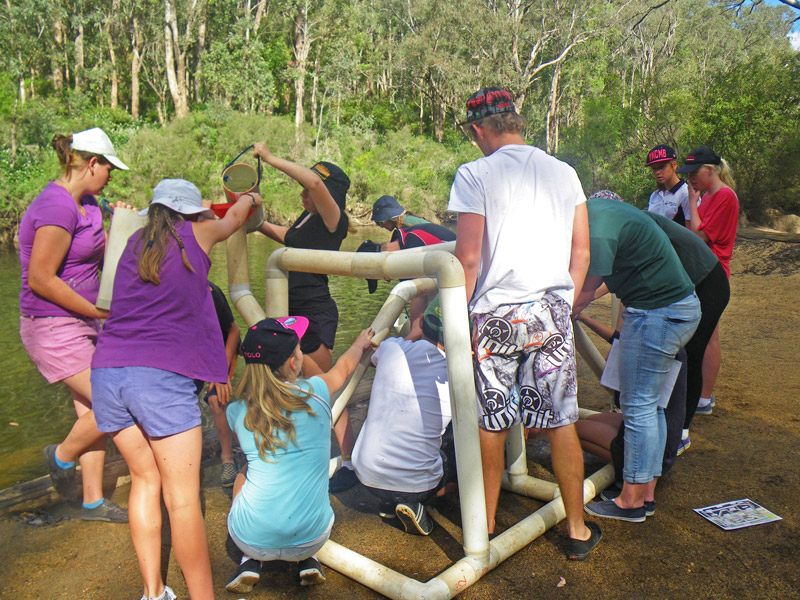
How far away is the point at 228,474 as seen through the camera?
3.93m

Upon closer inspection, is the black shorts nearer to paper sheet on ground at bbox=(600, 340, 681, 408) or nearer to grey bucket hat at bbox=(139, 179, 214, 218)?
grey bucket hat at bbox=(139, 179, 214, 218)

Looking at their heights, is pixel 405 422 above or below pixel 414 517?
above

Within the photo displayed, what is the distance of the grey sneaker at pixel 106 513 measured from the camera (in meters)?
3.40

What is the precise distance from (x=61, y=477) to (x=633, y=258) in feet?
11.1

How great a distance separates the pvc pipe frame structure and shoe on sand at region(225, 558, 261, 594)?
12.9 inches

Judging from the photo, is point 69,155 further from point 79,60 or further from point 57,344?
point 79,60

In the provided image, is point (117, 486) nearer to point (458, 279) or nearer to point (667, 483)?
point (458, 279)

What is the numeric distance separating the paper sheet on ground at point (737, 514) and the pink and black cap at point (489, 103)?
2.26m

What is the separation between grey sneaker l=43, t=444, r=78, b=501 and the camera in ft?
11.8

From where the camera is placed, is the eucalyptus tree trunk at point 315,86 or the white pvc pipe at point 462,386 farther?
the eucalyptus tree trunk at point 315,86

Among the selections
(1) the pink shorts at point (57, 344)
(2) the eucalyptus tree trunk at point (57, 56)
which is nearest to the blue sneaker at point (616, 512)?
(1) the pink shorts at point (57, 344)

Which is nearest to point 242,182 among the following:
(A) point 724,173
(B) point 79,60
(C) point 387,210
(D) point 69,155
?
(D) point 69,155

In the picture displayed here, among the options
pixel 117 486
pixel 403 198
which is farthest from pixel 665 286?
pixel 403 198

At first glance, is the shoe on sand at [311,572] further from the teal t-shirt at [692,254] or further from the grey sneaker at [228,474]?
the teal t-shirt at [692,254]
